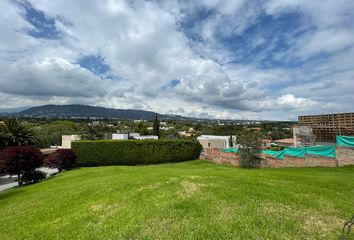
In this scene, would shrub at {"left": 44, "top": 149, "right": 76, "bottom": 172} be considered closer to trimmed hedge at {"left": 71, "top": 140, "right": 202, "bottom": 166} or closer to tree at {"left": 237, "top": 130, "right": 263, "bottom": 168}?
trimmed hedge at {"left": 71, "top": 140, "right": 202, "bottom": 166}

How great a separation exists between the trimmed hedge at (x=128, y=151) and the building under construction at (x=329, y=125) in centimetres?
1624

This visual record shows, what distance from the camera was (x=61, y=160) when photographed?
2708 centimetres

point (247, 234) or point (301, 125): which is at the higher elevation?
point (301, 125)

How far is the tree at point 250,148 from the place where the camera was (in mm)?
20766

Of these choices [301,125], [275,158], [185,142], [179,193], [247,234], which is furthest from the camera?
[185,142]

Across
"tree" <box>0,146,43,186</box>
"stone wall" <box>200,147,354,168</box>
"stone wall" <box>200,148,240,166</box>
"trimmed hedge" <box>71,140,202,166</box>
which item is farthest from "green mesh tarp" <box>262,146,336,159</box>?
"tree" <box>0,146,43,186</box>

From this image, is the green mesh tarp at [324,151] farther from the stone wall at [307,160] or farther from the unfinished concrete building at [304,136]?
the unfinished concrete building at [304,136]

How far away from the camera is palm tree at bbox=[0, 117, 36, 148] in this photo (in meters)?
27.5

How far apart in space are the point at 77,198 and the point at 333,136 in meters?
24.1

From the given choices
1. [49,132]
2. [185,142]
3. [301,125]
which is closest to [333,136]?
[301,125]

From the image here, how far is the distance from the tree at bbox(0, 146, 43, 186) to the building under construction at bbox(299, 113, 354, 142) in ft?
92.4

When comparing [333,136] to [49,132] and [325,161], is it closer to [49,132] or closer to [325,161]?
[325,161]

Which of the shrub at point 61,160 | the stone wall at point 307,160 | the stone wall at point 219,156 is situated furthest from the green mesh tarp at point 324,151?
the shrub at point 61,160

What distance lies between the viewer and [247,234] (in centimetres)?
431
